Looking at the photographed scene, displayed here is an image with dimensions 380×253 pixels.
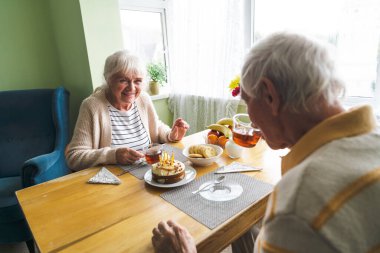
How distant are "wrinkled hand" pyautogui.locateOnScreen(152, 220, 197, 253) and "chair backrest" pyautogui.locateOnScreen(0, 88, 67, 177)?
1777mm

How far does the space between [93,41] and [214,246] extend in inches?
78.1

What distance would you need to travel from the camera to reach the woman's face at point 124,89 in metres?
1.59

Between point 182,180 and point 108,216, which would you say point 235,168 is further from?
point 108,216

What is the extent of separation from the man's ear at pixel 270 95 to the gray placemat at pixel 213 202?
420 millimetres

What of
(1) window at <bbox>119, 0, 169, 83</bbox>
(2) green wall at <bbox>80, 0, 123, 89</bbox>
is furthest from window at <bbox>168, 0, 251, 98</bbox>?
(2) green wall at <bbox>80, 0, 123, 89</bbox>

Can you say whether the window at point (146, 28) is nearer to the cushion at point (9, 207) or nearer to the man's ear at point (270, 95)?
the cushion at point (9, 207)

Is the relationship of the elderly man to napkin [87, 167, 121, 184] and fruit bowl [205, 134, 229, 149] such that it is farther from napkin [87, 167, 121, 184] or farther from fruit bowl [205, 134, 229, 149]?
fruit bowl [205, 134, 229, 149]

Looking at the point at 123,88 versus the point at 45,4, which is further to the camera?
the point at 45,4

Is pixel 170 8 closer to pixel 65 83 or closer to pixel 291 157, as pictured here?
pixel 65 83

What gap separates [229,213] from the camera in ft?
2.84

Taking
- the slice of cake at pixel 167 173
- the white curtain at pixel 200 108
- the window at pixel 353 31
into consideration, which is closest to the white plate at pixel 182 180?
the slice of cake at pixel 167 173

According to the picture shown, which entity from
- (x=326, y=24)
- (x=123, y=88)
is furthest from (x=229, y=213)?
(x=326, y=24)

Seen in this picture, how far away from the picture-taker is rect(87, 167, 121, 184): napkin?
112cm

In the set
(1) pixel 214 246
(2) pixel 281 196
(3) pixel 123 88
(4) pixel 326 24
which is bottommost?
(1) pixel 214 246
